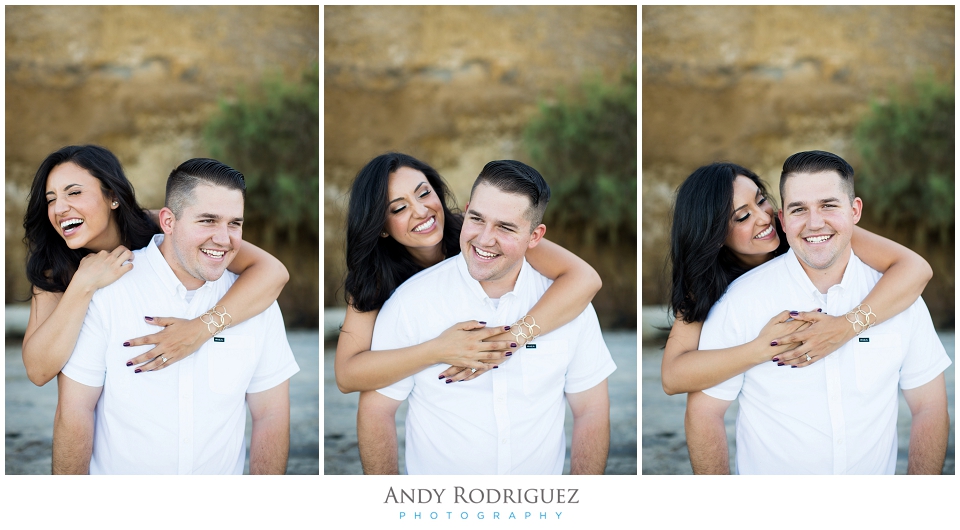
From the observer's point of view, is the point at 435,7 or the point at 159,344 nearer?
the point at 159,344

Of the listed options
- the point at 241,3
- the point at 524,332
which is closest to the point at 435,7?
the point at 241,3

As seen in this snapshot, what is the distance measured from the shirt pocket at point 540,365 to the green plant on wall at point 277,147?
122cm

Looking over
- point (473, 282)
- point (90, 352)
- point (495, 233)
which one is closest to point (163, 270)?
point (90, 352)

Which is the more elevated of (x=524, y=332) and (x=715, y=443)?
(x=524, y=332)

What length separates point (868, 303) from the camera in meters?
4.79

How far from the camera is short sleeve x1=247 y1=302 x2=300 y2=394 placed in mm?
4930

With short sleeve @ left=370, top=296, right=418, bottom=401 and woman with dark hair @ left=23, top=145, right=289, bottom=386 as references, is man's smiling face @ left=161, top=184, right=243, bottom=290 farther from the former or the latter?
short sleeve @ left=370, top=296, right=418, bottom=401

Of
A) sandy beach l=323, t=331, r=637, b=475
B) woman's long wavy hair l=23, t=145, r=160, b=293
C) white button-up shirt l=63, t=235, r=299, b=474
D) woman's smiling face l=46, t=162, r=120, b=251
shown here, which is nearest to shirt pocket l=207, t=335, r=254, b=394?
white button-up shirt l=63, t=235, r=299, b=474

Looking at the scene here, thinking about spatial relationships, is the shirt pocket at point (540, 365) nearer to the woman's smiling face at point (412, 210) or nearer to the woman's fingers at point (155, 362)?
the woman's smiling face at point (412, 210)

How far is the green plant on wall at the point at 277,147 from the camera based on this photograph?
4.98m

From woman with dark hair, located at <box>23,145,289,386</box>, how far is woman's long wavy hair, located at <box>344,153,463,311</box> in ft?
1.68

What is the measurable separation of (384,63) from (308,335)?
4.67ft

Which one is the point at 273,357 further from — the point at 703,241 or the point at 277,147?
the point at 703,241
